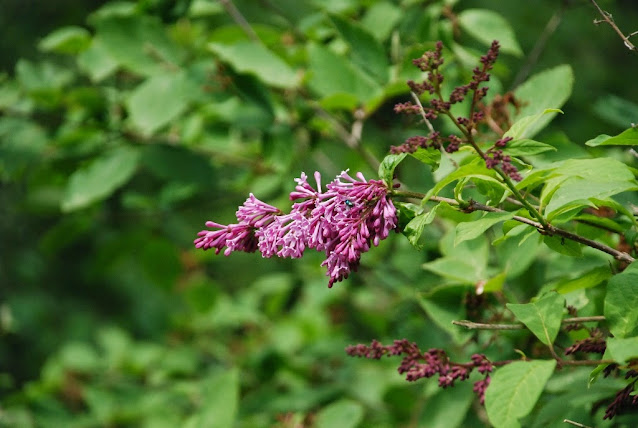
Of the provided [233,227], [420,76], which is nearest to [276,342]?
[420,76]

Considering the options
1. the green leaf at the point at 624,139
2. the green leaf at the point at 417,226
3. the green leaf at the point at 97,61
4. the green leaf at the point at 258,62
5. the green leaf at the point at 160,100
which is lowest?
the green leaf at the point at 97,61

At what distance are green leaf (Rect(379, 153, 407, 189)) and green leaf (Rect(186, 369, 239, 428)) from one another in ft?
2.94

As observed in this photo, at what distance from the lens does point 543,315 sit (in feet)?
3.03

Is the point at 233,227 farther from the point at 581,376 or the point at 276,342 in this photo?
the point at 276,342

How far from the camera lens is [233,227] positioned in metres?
0.98

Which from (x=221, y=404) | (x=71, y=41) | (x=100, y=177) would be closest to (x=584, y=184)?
(x=221, y=404)

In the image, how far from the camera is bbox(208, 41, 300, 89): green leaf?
Answer: 5.33 ft

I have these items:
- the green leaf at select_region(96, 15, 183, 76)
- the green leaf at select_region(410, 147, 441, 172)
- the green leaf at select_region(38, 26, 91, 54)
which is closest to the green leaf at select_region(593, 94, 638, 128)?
the green leaf at select_region(410, 147, 441, 172)

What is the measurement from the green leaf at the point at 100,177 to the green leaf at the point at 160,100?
0.23 m

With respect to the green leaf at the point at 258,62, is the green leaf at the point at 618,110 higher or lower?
higher

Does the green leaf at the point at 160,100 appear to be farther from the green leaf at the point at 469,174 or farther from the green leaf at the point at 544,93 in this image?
the green leaf at the point at 469,174

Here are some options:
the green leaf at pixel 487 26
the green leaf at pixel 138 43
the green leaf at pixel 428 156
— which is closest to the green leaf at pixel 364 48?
the green leaf at pixel 487 26

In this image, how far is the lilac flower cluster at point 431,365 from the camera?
94 centimetres

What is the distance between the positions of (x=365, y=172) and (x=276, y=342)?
736mm
